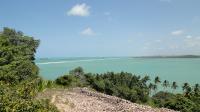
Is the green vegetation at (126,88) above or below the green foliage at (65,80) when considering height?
below

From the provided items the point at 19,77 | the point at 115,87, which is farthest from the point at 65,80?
the point at 19,77

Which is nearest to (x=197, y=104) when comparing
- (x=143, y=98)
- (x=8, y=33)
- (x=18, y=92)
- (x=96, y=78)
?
(x=143, y=98)

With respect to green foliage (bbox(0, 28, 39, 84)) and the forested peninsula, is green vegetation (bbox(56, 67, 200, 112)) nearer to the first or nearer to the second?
the forested peninsula

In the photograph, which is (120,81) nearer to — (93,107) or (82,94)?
(82,94)

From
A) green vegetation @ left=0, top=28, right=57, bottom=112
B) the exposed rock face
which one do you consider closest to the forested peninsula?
green vegetation @ left=0, top=28, right=57, bottom=112

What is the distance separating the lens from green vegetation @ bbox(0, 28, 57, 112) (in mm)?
21211

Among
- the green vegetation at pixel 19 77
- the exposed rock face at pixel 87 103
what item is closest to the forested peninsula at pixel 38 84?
the green vegetation at pixel 19 77

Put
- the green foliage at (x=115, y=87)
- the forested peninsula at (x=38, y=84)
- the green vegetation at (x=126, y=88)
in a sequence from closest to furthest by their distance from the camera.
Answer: the forested peninsula at (x=38, y=84), the green vegetation at (x=126, y=88), the green foliage at (x=115, y=87)

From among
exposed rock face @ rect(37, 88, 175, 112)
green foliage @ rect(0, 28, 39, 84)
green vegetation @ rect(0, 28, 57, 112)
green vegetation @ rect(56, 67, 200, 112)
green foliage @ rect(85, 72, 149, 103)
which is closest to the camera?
green vegetation @ rect(0, 28, 57, 112)

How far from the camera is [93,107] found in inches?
1964

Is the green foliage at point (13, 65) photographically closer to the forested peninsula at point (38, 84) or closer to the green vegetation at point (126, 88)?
the forested peninsula at point (38, 84)

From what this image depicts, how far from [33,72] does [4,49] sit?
331 inches

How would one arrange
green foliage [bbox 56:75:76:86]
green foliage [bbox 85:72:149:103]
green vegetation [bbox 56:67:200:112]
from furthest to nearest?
1. green foliage [bbox 85:72:149:103]
2. green foliage [bbox 56:75:76:86]
3. green vegetation [bbox 56:67:200:112]

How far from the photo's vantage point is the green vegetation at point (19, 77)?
2121 centimetres
